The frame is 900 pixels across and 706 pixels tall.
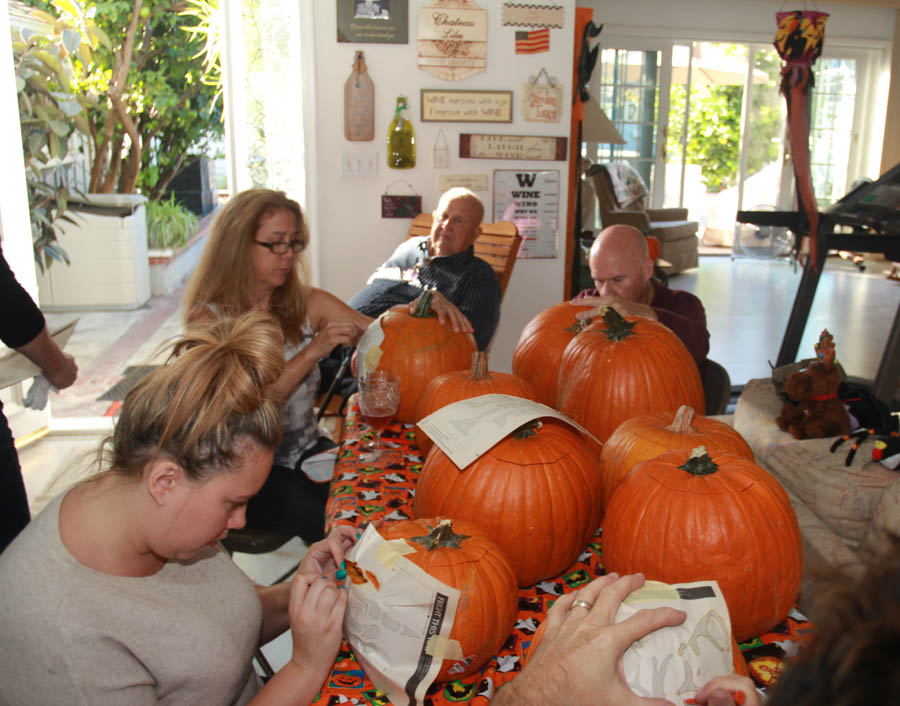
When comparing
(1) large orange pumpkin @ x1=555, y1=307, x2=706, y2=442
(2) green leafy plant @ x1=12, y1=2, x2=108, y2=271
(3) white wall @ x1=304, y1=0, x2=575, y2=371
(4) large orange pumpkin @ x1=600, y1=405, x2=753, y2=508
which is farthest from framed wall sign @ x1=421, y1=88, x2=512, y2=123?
(4) large orange pumpkin @ x1=600, y1=405, x2=753, y2=508

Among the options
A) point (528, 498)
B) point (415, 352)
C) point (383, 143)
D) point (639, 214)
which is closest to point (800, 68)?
point (383, 143)

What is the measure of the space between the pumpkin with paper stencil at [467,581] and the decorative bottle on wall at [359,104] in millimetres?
3436

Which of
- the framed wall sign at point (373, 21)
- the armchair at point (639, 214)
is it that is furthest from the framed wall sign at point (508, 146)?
the armchair at point (639, 214)

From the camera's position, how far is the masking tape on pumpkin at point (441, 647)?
39.3 inches

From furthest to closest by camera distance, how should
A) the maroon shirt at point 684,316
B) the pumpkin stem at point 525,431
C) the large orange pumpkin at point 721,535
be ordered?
the maroon shirt at point 684,316
the pumpkin stem at point 525,431
the large orange pumpkin at point 721,535

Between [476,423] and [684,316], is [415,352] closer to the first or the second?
[476,423]

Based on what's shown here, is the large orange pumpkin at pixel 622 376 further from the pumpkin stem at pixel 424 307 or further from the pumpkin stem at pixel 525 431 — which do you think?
the pumpkin stem at pixel 424 307

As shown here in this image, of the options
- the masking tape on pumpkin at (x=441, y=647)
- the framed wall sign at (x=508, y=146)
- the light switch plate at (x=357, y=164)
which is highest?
the framed wall sign at (x=508, y=146)

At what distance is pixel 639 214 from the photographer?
8.22 meters

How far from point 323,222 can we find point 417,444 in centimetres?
283

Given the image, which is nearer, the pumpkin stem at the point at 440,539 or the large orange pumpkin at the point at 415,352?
the pumpkin stem at the point at 440,539

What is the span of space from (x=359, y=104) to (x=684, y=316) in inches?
96.3

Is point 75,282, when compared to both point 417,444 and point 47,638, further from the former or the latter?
point 47,638

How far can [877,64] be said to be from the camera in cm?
1030
